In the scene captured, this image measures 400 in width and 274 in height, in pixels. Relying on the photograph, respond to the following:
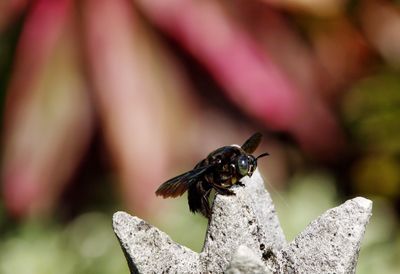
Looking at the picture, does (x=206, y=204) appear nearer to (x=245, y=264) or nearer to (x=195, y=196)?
(x=195, y=196)

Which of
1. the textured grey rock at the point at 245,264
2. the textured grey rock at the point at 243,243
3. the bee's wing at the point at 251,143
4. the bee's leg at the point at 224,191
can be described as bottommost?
the textured grey rock at the point at 245,264

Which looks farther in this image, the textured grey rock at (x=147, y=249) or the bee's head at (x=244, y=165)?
the bee's head at (x=244, y=165)

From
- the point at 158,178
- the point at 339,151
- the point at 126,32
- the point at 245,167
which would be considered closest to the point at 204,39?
the point at 126,32

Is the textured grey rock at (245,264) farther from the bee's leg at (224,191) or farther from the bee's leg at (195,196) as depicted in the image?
the bee's leg at (195,196)

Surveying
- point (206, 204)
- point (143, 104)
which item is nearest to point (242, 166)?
point (206, 204)

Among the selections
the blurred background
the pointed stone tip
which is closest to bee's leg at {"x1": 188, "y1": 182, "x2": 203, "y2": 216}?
the pointed stone tip

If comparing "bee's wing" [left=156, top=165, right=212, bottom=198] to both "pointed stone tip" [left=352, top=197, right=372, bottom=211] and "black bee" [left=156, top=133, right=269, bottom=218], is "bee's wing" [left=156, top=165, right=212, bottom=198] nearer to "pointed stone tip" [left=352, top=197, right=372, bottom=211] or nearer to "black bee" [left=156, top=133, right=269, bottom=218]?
"black bee" [left=156, top=133, right=269, bottom=218]

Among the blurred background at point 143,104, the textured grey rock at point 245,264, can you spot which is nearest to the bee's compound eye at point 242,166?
the textured grey rock at point 245,264
